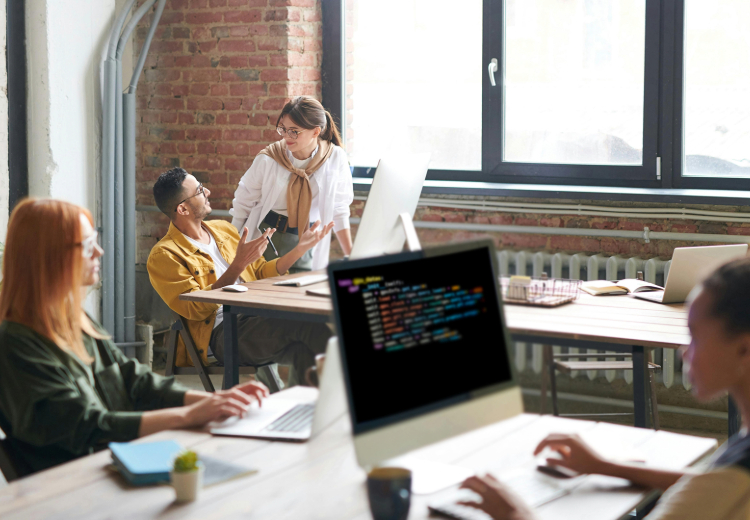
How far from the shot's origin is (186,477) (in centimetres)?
138

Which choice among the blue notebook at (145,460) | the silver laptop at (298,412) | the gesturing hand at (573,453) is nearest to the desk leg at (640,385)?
the gesturing hand at (573,453)

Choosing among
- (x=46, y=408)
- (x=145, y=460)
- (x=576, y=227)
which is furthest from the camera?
(x=576, y=227)

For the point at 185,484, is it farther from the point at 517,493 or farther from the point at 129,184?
the point at 129,184

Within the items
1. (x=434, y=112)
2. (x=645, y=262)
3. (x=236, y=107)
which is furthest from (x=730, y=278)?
(x=236, y=107)

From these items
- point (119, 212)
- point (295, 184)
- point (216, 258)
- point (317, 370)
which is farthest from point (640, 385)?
point (119, 212)

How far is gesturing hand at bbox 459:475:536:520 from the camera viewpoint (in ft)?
4.23

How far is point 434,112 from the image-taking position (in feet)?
15.0

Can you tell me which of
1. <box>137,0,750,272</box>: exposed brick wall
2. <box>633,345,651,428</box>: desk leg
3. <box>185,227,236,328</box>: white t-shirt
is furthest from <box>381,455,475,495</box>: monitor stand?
<box>137,0,750,272</box>: exposed brick wall

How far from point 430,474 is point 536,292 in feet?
5.28

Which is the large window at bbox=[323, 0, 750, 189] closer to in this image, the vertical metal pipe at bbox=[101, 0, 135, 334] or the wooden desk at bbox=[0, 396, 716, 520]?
the vertical metal pipe at bbox=[101, 0, 135, 334]

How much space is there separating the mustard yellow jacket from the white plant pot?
5.93 feet

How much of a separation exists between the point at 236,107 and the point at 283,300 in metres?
2.07

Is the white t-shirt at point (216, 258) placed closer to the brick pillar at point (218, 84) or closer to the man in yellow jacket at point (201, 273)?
the man in yellow jacket at point (201, 273)

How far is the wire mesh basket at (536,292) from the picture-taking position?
2906 mm
